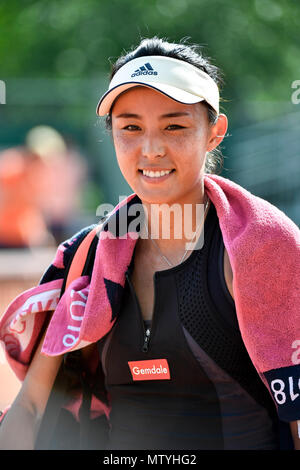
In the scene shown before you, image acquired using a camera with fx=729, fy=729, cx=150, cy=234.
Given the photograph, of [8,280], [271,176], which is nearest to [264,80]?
[271,176]

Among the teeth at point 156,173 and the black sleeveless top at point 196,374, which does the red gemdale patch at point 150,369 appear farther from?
the teeth at point 156,173

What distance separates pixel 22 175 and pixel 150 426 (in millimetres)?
7632

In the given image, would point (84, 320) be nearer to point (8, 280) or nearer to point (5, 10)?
point (8, 280)

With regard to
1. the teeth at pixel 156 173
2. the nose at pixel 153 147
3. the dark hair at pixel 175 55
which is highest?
the dark hair at pixel 175 55

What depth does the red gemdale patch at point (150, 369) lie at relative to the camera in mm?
2363

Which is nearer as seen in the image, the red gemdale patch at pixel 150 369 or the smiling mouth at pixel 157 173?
the red gemdale patch at pixel 150 369

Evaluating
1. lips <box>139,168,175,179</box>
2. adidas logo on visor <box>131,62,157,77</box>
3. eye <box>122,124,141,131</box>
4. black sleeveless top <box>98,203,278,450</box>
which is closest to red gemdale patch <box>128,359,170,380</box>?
black sleeveless top <box>98,203,278,450</box>

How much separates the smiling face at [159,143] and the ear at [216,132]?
0.30ft

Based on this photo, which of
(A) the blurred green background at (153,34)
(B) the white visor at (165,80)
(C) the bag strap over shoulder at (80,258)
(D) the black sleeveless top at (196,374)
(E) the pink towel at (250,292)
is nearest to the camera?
(E) the pink towel at (250,292)

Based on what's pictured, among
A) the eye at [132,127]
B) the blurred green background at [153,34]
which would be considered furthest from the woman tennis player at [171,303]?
the blurred green background at [153,34]

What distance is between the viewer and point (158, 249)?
2686 millimetres

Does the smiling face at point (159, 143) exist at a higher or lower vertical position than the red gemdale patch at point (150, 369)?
higher

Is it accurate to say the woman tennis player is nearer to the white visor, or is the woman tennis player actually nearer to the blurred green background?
the white visor

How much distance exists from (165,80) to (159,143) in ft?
0.70
